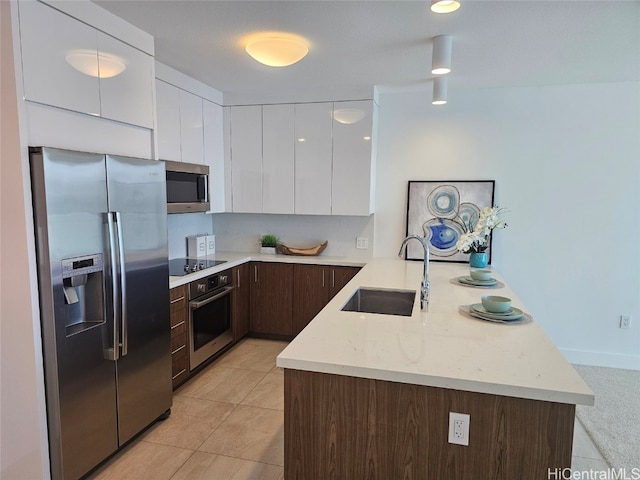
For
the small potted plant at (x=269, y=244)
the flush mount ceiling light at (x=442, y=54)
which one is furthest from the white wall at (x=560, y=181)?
the small potted plant at (x=269, y=244)

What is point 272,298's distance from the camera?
413cm

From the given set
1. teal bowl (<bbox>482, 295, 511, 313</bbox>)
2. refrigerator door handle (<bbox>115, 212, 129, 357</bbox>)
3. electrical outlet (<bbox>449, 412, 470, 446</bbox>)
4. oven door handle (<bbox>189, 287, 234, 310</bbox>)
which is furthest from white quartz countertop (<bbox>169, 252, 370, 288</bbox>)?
electrical outlet (<bbox>449, 412, 470, 446</bbox>)

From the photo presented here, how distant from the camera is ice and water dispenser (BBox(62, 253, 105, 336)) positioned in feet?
6.43

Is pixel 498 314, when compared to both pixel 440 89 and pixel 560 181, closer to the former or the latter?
pixel 440 89

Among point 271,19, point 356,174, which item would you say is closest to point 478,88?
point 356,174

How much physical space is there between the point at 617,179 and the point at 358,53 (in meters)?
2.62

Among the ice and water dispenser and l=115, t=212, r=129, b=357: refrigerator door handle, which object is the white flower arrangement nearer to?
l=115, t=212, r=129, b=357: refrigerator door handle

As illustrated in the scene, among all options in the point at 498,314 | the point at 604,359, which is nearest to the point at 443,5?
the point at 498,314

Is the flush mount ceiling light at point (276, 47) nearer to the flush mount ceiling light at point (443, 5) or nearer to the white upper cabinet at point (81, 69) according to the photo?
the white upper cabinet at point (81, 69)

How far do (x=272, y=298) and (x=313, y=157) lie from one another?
1460mm

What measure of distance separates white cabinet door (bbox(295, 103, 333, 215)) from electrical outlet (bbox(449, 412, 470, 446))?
2753 millimetres

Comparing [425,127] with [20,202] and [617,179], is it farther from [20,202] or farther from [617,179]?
[20,202]

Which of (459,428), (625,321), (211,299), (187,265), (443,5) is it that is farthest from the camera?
(625,321)

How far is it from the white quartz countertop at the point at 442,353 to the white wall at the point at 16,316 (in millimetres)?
1223
